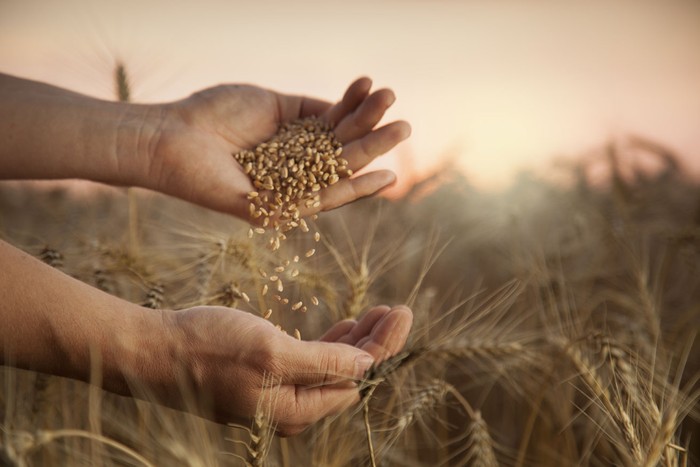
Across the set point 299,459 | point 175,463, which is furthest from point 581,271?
point 175,463

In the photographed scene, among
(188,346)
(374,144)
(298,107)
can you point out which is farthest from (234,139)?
(188,346)

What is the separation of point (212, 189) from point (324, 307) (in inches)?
42.7

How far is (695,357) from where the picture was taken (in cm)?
323

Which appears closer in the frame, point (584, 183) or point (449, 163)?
point (449, 163)

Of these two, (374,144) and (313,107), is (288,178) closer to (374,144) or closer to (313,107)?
(374,144)

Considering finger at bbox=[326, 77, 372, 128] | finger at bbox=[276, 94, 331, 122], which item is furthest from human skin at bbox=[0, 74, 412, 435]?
finger at bbox=[276, 94, 331, 122]

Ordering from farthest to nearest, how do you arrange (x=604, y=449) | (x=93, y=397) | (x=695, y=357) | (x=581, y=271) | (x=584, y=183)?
(x=584, y=183) < (x=581, y=271) < (x=695, y=357) < (x=604, y=449) < (x=93, y=397)

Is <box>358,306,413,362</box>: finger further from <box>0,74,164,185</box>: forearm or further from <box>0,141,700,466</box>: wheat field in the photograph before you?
<box>0,74,164,185</box>: forearm

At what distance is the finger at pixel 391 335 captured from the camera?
170 centimetres

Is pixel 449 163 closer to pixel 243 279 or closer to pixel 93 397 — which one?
pixel 243 279

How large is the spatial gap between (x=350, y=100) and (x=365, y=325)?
1120 millimetres

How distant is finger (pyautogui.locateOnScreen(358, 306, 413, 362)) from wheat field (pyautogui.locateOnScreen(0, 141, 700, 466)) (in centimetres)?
9

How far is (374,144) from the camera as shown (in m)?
2.44

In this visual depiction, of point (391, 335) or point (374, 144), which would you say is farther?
point (374, 144)
